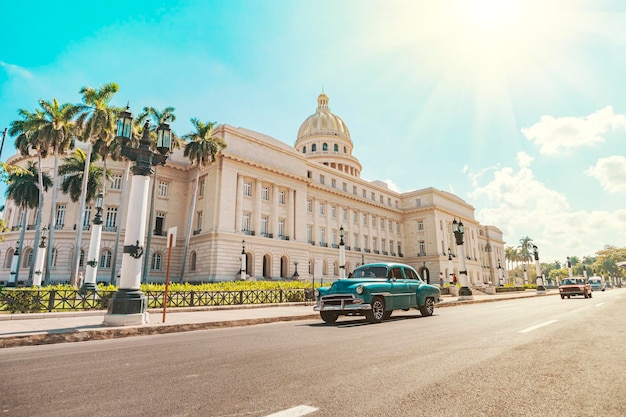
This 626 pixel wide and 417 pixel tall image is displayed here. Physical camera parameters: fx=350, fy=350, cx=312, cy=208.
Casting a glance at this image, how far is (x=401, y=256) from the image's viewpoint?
65.7 metres

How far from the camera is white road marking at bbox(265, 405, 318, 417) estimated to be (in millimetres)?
3025

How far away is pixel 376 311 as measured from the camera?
1085 cm

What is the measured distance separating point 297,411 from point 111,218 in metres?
41.4

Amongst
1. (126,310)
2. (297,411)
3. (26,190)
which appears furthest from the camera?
(26,190)

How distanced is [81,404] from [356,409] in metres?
2.69

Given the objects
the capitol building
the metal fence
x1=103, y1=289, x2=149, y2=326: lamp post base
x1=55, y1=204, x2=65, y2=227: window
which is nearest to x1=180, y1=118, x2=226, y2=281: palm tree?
the capitol building

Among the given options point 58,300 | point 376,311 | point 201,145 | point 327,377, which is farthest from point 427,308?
point 201,145

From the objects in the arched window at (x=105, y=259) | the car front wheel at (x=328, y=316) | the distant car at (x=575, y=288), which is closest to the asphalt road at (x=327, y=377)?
the car front wheel at (x=328, y=316)

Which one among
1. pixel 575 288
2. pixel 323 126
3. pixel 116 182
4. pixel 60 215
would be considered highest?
pixel 323 126

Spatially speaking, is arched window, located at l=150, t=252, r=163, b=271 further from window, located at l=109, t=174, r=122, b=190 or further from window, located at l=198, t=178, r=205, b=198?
window, located at l=109, t=174, r=122, b=190

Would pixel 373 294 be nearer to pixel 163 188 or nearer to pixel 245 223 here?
pixel 245 223

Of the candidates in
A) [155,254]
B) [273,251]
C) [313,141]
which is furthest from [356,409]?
[313,141]

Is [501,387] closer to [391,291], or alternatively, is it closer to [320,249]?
[391,291]

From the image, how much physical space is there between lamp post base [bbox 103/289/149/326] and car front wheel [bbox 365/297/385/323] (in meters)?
6.65
